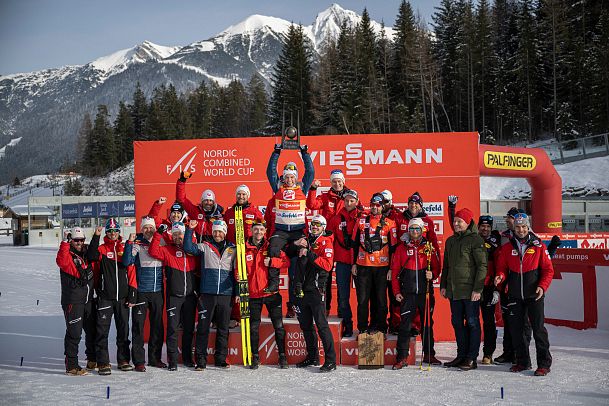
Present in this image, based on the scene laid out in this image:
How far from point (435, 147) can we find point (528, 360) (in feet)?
11.2

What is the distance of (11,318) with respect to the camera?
10.0 meters

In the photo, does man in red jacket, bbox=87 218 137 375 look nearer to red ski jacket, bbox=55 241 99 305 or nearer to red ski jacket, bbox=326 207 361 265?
red ski jacket, bbox=55 241 99 305

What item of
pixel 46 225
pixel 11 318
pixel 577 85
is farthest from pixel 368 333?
pixel 46 225

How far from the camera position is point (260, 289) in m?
6.63

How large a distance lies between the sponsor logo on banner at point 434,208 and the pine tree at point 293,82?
41006mm

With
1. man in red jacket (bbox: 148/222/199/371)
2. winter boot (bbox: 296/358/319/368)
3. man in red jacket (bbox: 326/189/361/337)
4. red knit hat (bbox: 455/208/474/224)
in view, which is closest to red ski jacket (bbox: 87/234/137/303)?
man in red jacket (bbox: 148/222/199/371)

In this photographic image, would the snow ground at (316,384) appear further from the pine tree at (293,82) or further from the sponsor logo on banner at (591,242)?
the pine tree at (293,82)

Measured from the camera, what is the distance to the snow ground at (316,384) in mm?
5477

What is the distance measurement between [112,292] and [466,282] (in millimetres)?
4126

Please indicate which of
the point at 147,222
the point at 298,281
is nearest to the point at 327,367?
the point at 298,281

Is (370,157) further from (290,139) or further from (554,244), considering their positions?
(554,244)

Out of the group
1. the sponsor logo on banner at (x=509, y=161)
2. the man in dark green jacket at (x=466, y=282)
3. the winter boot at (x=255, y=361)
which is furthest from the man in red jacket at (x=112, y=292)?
the sponsor logo on banner at (x=509, y=161)

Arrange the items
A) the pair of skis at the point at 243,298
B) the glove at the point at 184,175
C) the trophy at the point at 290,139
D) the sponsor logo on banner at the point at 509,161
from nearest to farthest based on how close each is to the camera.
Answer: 1. the pair of skis at the point at 243,298
2. the trophy at the point at 290,139
3. the glove at the point at 184,175
4. the sponsor logo on banner at the point at 509,161

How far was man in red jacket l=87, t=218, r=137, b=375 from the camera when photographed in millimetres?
6500
